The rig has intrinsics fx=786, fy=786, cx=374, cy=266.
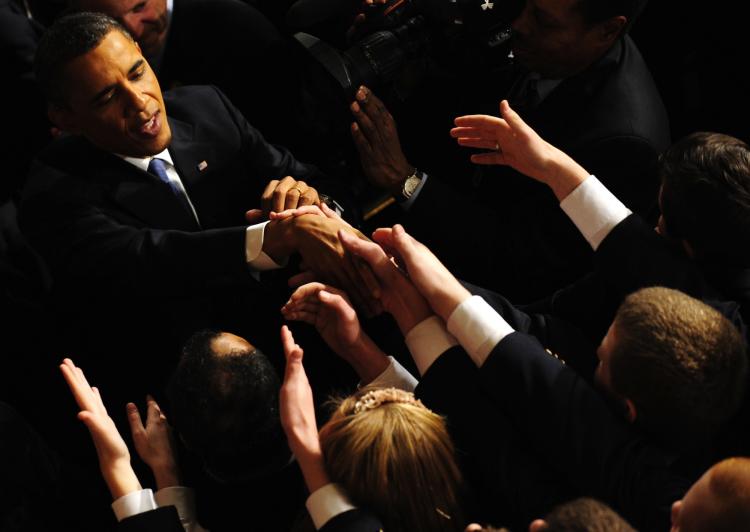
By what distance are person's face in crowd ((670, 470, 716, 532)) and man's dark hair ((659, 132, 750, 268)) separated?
1.79ft

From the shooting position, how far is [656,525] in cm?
132

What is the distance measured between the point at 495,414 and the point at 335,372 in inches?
23.4

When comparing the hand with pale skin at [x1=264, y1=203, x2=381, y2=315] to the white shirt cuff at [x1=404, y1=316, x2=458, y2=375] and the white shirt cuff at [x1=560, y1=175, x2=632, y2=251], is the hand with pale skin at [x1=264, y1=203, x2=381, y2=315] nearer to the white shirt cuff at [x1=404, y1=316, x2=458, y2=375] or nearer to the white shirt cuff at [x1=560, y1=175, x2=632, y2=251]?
the white shirt cuff at [x1=404, y1=316, x2=458, y2=375]

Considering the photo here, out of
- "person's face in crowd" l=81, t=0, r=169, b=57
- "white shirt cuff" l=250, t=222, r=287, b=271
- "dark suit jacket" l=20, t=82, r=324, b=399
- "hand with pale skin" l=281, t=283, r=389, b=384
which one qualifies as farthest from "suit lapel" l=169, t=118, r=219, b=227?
"hand with pale skin" l=281, t=283, r=389, b=384

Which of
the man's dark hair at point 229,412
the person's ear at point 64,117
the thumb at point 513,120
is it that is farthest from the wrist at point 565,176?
the person's ear at point 64,117

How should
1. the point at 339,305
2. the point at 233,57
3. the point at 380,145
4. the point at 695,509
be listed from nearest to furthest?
the point at 695,509
the point at 339,305
the point at 380,145
the point at 233,57

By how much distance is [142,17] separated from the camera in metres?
2.22

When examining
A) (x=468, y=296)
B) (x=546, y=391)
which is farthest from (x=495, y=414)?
(x=468, y=296)

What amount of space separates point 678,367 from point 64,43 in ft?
4.82

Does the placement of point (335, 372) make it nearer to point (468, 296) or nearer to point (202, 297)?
point (202, 297)

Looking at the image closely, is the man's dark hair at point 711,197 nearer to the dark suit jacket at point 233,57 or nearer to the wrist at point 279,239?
the wrist at point 279,239

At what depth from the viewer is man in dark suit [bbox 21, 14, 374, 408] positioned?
1813mm

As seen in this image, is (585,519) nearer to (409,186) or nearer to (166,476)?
(166,476)

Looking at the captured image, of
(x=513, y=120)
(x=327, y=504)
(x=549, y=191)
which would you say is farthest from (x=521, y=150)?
(x=327, y=504)
